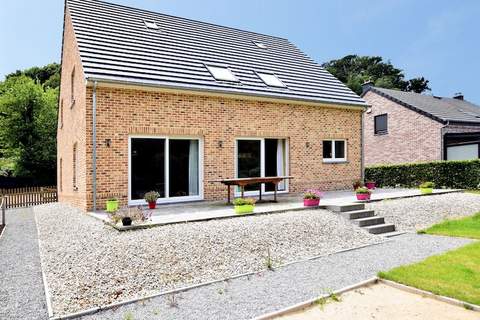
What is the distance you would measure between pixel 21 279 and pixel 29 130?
28.7 meters

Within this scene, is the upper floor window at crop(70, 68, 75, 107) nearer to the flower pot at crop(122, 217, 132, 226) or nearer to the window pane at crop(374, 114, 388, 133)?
the flower pot at crop(122, 217, 132, 226)

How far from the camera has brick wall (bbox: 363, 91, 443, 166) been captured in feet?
72.4

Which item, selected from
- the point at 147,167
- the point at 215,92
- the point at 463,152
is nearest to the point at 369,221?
the point at 215,92

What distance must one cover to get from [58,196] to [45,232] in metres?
11.2

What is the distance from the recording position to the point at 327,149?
14.6 m

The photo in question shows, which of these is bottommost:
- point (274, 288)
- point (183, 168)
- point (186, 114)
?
point (274, 288)

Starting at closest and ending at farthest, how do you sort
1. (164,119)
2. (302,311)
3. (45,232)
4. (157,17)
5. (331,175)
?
(302,311)
(45,232)
(164,119)
(331,175)
(157,17)

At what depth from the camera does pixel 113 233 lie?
6883mm

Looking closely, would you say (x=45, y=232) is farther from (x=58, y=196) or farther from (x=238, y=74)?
(x=58, y=196)

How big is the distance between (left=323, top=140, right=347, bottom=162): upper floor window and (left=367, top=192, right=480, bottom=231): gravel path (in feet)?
12.4

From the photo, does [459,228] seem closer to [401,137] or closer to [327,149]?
[327,149]

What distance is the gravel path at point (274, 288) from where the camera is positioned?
14.0 feet

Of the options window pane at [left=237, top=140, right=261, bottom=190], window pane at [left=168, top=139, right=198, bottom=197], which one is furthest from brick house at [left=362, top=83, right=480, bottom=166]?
window pane at [left=168, top=139, right=198, bottom=197]

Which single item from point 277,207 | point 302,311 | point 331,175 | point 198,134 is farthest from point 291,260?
point 331,175
